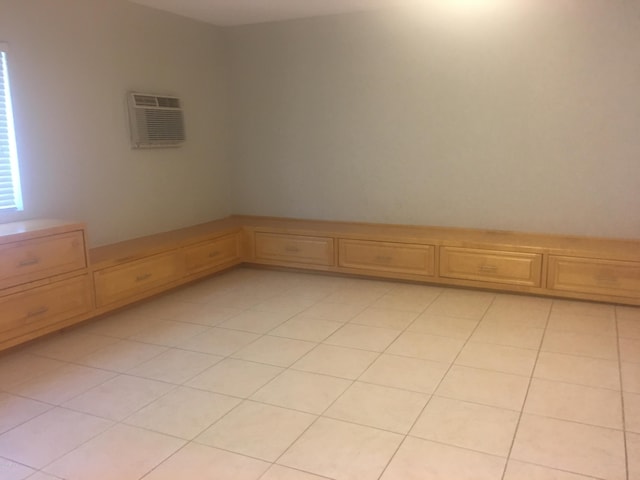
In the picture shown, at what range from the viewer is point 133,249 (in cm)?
417

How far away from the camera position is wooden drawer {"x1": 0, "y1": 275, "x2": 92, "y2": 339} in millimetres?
3184

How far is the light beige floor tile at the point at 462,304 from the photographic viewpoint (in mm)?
3887

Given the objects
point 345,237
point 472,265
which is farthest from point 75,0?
point 472,265

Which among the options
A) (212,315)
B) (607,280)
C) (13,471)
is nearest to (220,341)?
(212,315)

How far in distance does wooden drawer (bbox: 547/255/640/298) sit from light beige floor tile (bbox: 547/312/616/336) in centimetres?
29

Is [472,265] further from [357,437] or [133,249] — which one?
[133,249]

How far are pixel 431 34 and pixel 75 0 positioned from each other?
2810 millimetres

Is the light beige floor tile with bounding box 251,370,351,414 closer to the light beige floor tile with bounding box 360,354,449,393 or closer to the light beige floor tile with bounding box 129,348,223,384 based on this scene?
the light beige floor tile with bounding box 360,354,449,393

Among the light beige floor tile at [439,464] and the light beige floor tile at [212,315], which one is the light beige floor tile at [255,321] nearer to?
the light beige floor tile at [212,315]

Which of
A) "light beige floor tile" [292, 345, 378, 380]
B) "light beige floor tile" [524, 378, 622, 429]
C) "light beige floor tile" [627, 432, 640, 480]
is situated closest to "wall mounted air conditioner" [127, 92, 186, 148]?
"light beige floor tile" [292, 345, 378, 380]

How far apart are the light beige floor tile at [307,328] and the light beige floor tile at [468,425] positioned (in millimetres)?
1080

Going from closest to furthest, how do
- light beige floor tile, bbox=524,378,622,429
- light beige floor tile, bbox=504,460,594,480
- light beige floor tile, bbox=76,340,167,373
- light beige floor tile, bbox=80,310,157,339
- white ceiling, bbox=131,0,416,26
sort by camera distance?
light beige floor tile, bbox=504,460,594,480
light beige floor tile, bbox=524,378,622,429
light beige floor tile, bbox=76,340,167,373
light beige floor tile, bbox=80,310,157,339
white ceiling, bbox=131,0,416,26

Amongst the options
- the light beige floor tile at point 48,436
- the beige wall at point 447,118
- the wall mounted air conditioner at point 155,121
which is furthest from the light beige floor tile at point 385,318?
the wall mounted air conditioner at point 155,121

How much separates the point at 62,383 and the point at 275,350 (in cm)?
119
